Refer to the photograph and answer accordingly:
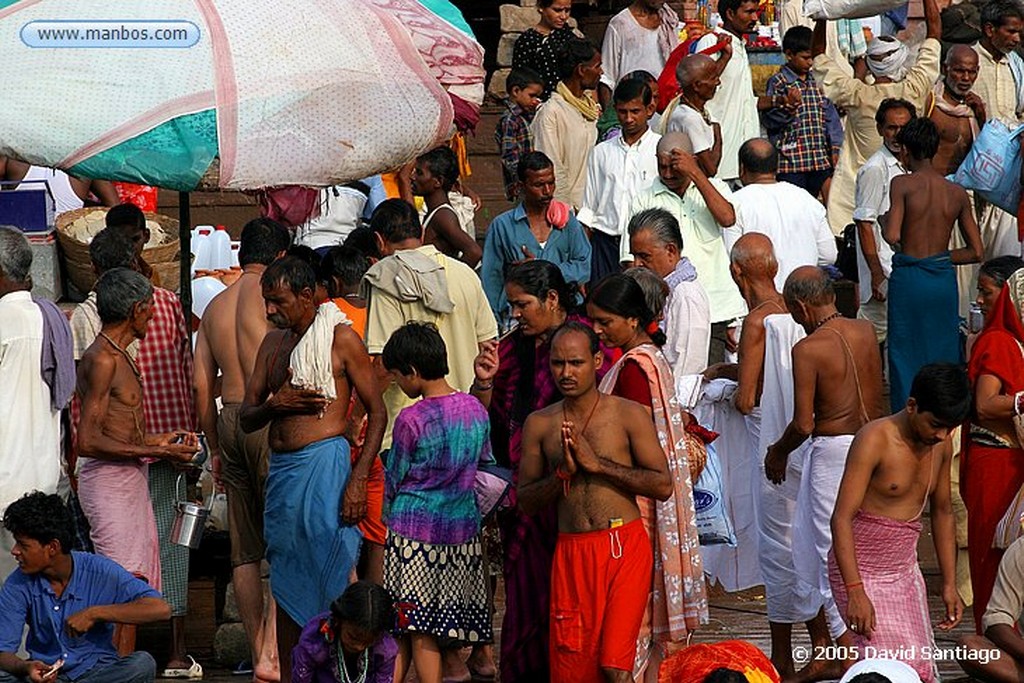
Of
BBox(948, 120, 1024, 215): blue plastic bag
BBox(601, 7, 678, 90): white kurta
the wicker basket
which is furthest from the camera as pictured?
BBox(601, 7, 678, 90): white kurta

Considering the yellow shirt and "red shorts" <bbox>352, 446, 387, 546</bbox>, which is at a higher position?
the yellow shirt

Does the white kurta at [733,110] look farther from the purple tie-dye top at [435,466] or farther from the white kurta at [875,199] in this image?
the purple tie-dye top at [435,466]

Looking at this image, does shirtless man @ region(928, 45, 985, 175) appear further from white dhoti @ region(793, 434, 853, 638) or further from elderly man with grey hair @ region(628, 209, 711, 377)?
white dhoti @ region(793, 434, 853, 638)

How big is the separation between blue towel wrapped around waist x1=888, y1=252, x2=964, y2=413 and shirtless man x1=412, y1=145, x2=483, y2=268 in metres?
2.24

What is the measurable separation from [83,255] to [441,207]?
2.06m

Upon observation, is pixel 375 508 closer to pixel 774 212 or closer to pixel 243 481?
pixel 243 481

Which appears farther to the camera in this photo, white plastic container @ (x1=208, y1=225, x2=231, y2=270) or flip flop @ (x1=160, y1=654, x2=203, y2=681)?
white plastic container @ (x1=208, y1=225, x2=231, y2=270)

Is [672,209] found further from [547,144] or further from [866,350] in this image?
[866,350]

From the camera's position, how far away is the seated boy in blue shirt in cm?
716

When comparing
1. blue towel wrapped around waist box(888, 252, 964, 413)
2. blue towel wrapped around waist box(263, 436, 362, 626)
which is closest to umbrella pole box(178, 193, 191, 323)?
blue towel wrapped around waist box(263, 436, 362, 626)

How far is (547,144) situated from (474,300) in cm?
325

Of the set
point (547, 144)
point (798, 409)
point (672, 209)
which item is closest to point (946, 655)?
point (798, 409)

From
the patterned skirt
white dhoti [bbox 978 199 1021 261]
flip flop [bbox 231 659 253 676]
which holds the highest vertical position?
white dhoti [bbox 978 199 1021 261]

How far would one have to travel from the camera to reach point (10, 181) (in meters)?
11.5
